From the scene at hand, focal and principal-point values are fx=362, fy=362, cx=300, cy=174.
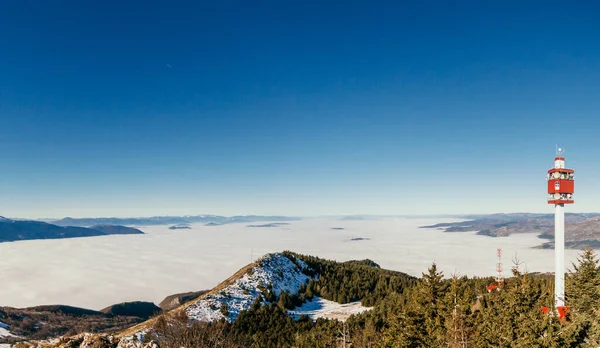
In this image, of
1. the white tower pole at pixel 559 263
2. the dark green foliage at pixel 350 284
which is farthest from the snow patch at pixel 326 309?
the white tower pole at pixel 559 263

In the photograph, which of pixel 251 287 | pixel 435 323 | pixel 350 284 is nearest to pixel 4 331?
pixel 251 287

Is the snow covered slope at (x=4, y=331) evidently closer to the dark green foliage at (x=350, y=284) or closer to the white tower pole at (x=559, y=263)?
the dark green foliage at (x=350, y=284)

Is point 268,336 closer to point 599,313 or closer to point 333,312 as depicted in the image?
point 333,312

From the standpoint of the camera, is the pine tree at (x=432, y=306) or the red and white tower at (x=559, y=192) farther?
the red and white tower at (x=559, y=192)

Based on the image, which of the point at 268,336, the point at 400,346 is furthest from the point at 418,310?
the point at 268,336

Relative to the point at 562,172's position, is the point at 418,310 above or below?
below

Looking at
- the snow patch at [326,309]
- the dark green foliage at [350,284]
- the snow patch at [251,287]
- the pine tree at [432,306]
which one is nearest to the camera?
the pine tree at [432,306]

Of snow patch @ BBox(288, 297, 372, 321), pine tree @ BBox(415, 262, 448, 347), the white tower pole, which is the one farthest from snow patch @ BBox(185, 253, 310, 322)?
the white tower pole
